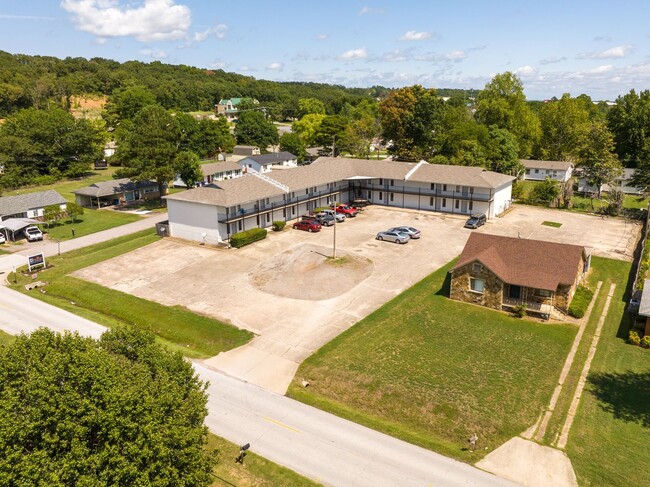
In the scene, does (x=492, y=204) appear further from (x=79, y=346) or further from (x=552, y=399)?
(x=79, y=346)

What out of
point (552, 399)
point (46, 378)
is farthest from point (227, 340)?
point (552, 399)

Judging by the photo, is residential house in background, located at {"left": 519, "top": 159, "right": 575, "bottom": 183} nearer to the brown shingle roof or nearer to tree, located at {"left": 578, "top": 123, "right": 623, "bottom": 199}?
tree, located at {"left": 578, "top": 123, "right": 623, "bottom": 199}

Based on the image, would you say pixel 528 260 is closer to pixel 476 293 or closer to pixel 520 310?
pixel 520 310

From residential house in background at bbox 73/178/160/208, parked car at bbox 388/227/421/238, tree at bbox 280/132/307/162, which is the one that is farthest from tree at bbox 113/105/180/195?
tree at bbox 280/132/307/162

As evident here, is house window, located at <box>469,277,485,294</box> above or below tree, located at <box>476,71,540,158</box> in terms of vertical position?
below

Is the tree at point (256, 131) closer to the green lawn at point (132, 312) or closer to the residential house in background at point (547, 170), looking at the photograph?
the residential house in background at point (547, 170)

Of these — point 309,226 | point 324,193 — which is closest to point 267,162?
point 324,193
